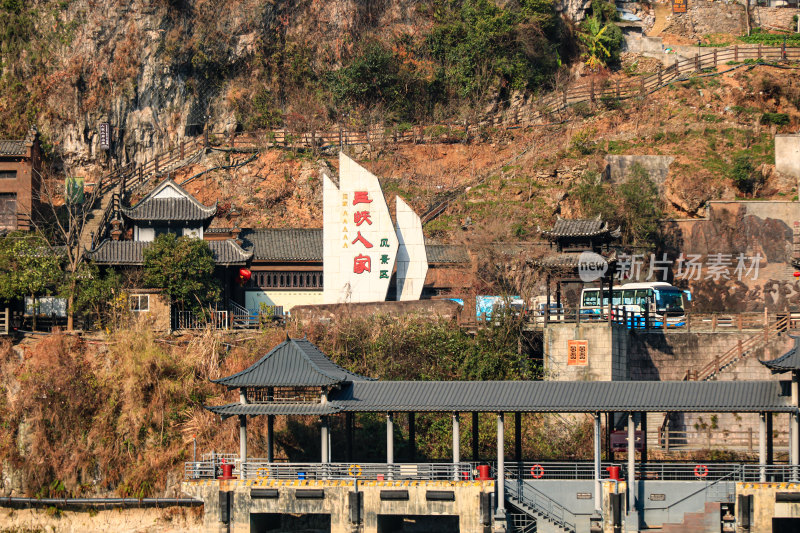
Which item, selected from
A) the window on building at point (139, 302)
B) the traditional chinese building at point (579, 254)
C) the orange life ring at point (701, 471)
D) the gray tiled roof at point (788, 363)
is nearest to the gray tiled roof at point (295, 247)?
the window on building at point (139, 302)

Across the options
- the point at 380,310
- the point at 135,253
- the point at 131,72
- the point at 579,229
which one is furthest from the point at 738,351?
the point at 131,72

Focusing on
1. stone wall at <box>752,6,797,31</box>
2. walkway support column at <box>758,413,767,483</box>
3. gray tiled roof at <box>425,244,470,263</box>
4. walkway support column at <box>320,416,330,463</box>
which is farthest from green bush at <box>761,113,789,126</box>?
walkway support column at <box>320,416,330,463</box>

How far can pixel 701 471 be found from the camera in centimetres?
3703

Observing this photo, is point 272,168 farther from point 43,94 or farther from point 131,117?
point 43,94

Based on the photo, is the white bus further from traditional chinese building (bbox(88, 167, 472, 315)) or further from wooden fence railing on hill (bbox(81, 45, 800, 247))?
wooden fence railing on hill (bbox(81, 45, 800, 247))

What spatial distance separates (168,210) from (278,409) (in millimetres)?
19026

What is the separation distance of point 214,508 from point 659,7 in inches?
2084

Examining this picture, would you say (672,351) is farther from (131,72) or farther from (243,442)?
(131,72)

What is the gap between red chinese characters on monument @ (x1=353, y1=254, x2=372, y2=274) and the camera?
Result: 4881cm

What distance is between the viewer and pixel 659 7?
78.5 meters

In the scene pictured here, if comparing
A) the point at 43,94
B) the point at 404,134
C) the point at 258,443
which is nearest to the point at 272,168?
the point at 404,134

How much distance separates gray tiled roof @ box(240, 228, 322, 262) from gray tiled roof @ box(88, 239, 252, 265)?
179cm

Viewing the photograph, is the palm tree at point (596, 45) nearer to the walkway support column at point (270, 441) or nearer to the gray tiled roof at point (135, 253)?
the gray tiled roof at point (135, 253)

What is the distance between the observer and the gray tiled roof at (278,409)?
3634 centimetres
